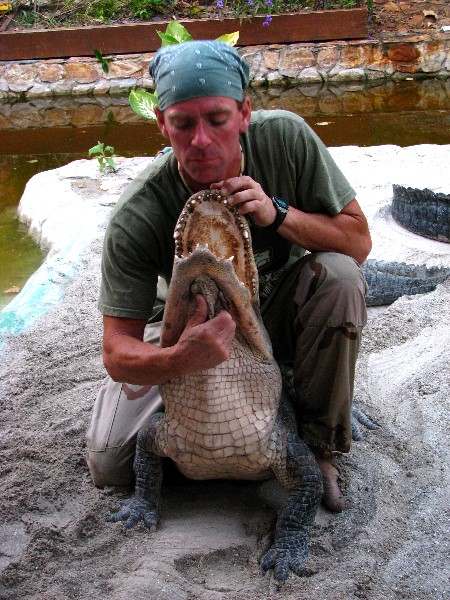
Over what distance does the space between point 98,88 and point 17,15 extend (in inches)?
97.9

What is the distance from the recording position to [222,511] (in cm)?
214

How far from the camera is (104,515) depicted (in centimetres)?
217

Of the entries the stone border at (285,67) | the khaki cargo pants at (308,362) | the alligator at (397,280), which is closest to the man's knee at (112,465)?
the khaki cargo pants at (308,362)

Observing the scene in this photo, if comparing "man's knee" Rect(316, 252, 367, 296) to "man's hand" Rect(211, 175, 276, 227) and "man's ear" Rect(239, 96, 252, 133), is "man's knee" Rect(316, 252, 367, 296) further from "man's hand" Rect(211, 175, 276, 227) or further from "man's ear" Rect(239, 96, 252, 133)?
"man's ear" Rect(239, 96, 252, 133)

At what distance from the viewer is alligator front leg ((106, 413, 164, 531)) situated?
2.11 m

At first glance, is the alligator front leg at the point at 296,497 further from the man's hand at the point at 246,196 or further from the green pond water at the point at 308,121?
the green pond water at the point at 308,121

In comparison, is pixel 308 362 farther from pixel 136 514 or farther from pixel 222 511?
pixel 136 514

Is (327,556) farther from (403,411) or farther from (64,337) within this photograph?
(64,337)

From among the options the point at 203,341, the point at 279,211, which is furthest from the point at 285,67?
the point at 203,341

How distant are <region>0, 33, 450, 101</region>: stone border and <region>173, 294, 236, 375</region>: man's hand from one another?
8632 mm

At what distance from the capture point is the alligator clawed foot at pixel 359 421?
2.43m

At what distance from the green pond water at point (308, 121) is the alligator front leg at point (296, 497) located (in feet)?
14.6

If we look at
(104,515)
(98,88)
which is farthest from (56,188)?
(98,88)

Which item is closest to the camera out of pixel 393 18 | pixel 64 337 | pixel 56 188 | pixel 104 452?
pixel 104 452
